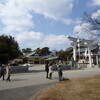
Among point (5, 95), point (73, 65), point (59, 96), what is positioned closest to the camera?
point (59, 96)

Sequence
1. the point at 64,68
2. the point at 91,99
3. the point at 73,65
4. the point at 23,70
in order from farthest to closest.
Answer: the point at 73,65, the point at 64,68, the point at 23,70, the point at 91,99

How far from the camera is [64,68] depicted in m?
47.7

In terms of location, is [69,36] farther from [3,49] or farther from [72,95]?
[72,95]

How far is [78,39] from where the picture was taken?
65562 millimetres

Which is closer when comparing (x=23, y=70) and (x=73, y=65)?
(x=23, y=70)

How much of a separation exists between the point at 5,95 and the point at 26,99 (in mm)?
1867

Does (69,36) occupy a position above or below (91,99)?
above

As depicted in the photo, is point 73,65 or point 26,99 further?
point 73,65

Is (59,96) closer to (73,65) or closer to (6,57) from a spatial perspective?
(6,57)

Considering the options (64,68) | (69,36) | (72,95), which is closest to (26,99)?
(72,95)

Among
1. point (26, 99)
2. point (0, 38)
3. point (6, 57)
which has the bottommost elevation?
point (26, 99)

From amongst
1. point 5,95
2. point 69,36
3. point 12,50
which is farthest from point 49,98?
point 69,36

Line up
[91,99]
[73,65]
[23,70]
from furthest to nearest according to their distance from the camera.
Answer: [73,65]
[23,70]
[91,99]

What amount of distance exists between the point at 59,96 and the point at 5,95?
3481 millimetres
